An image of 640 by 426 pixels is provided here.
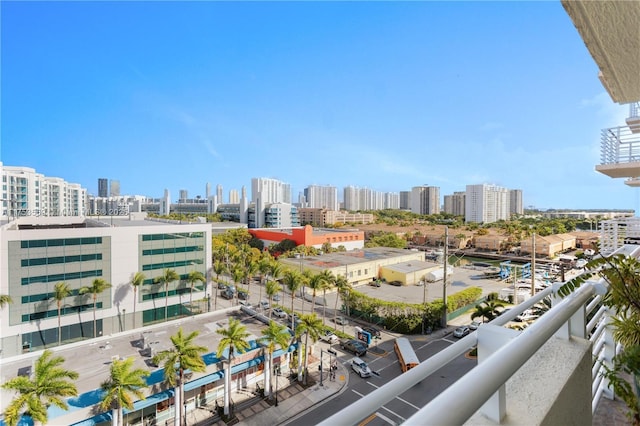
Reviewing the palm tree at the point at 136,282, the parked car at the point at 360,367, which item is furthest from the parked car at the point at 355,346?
the palm tree at the point at 136,282

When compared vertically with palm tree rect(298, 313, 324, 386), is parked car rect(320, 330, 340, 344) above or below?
below

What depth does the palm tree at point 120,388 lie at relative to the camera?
20.3ft

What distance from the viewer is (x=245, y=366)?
349 inches

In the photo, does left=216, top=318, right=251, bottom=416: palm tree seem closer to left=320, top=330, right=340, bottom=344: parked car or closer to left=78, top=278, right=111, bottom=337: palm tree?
left=320, top=330, right=340, bottom=344: parked car

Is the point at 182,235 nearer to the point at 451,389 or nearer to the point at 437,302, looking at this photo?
the point at 437,302

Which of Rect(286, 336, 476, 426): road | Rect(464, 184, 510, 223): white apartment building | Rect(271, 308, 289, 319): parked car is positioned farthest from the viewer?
Rect(464, 184, 510, 223): white apartment building

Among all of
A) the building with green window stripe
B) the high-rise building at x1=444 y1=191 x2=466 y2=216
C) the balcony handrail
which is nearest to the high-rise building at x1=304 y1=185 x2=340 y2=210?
the high-rise building at x1=444 y1=191 x2=466 y2=216

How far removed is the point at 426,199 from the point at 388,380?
7467 cm

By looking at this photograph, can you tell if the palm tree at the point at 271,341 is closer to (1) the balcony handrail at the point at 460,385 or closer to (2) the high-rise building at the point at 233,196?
(1) the balcony handrail at the point at 460,385

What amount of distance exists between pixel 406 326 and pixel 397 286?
19.3ft

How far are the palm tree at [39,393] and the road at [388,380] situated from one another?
4.80 meters

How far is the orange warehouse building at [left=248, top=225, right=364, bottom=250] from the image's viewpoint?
27.7 m

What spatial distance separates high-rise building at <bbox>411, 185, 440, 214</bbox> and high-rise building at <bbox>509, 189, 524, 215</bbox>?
627 inches

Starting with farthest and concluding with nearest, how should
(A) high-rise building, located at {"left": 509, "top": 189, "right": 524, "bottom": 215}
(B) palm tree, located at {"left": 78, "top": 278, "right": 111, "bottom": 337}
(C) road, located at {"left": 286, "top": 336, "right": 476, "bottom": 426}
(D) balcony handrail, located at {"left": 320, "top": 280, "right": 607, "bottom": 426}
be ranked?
(A) high-rise building, located at {"left": 509, "top": 189, "right": 524, "bottom": 215} → (B) palm tree, located at {"left": 78, "top": 278, "right": 111, "bottom": 337} → (C) road, located at {"left": 286, "top": 336, "right": 476, "bottom": 426} → (D) balcony handrail, located at {"left": 320, "top": 280, "right": 607, "bottom": 426}
